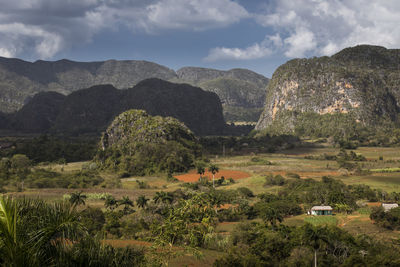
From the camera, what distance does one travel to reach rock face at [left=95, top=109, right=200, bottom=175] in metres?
104

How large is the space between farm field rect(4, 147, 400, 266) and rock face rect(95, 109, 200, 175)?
596 centimetres

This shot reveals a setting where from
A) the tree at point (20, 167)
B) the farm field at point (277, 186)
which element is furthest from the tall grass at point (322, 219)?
the tree at point (20, 167)

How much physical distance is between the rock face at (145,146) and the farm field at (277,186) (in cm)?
596

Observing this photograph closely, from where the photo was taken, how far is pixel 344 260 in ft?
96.4

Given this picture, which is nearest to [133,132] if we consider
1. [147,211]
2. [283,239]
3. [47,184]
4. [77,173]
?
[77,173]

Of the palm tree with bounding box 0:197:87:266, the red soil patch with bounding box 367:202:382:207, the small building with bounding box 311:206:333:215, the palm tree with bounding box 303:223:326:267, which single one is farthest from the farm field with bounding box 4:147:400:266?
the palm tree with bounding box 0:197:87:266

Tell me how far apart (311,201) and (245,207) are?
14.4m

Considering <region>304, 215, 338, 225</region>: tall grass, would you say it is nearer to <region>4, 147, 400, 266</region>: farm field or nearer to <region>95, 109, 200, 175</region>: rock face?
<region>4, 147, 400, 266</region>: farm field

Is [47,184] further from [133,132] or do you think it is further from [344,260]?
[344,260]

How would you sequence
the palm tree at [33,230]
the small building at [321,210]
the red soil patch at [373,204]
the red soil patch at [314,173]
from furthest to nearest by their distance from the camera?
the red soil patch at [314,173] → the red soil patch at [373,204] → the small building at [321,210] → the palm tree at [33,230]

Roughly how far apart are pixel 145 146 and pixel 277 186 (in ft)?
159

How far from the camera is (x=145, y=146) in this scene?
112375 mm

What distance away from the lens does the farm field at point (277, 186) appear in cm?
4707

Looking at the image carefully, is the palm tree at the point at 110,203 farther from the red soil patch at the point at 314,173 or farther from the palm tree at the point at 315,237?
the red soil patch at the point at 314,173
